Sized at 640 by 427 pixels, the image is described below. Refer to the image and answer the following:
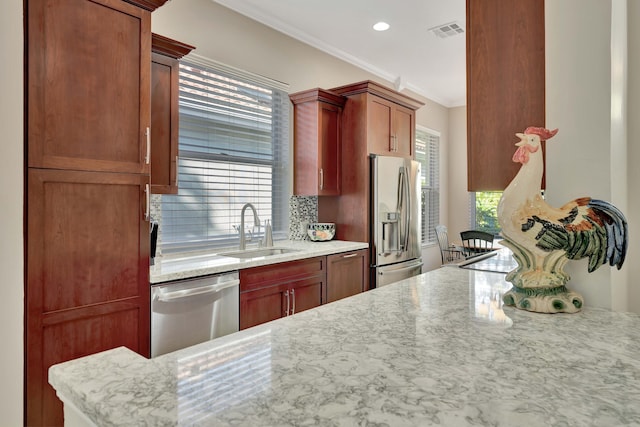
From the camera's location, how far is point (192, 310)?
7.51ft

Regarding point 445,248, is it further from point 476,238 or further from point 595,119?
point 595,119

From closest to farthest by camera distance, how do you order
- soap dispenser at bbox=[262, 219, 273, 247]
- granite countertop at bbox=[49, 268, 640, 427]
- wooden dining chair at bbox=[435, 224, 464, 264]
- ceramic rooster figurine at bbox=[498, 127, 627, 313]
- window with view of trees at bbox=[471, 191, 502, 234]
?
granite countertop at bbox=[49, 268, 640, 427]
ceramic rooster figurine at bbox=[498, 127, 627, 313]
soap dispenser at bbox=[262, 219, 273, 247]
wooden dining chair at bbox=[435, 224, 464, 264]
window with view of trees at bbox=[471, 191, 502, 234]

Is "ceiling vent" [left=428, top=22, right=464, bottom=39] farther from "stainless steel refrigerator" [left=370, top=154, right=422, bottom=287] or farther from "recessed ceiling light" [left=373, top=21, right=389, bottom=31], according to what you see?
"stainless steel refrigerator" [left=370, top=154, right=422, bottom=287]

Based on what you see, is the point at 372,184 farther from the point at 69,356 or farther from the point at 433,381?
the point at 433,381

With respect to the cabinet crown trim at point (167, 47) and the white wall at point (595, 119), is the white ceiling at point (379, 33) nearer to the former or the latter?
the cabinet crown trim at point (167, 47)

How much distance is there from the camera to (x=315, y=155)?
3738 mm

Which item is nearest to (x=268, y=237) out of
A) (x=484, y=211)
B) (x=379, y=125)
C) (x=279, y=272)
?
(x=279, y=272)

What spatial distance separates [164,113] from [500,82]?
195 centimetres

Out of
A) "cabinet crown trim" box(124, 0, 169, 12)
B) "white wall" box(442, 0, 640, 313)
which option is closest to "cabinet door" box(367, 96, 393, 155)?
"cabinet crown trim" box(124, 0, 169, 12)

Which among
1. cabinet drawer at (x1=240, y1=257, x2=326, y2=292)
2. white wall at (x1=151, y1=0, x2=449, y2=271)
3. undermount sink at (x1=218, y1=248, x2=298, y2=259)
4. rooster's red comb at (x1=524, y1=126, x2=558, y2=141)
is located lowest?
cabinet drawer at (x1=240, y1=257, x2=326, y2=292)

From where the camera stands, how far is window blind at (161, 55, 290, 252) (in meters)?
3.04

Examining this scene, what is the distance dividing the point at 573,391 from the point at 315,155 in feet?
10.5

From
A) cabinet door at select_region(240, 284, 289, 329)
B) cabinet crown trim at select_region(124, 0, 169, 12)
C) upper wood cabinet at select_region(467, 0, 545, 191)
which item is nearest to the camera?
upper wood cabinet at select_region(467, 0, 545, 191)

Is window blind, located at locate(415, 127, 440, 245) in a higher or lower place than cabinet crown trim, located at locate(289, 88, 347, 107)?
lower
